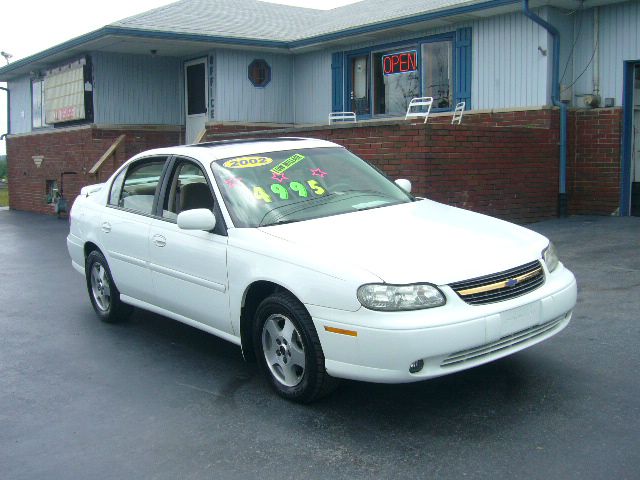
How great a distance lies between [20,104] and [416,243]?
70.5 feet

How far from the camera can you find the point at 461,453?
3869mm

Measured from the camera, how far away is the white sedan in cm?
416

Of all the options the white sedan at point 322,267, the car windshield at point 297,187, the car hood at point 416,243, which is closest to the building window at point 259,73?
the white sedan at point 322,267

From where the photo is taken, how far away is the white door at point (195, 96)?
733 inches

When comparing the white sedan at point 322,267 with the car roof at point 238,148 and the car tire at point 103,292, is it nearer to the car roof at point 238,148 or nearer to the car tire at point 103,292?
the car roof at point 238,148

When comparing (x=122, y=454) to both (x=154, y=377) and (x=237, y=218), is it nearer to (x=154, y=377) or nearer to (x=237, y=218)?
(x=154, y=377)

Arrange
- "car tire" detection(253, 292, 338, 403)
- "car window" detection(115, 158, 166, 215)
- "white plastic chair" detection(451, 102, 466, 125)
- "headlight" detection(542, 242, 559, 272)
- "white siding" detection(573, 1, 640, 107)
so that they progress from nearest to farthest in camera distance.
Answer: "car tire" detection(253, 292, 338, 403) < "headlight" detection(542, 242, 559, 272) < "car window" detection(115, 158, 166, 215) < "white siding" detection(573, 1, 640, 107) < "white plastic chair" detection(451, 102, 466, 125)

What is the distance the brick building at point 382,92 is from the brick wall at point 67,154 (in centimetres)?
5

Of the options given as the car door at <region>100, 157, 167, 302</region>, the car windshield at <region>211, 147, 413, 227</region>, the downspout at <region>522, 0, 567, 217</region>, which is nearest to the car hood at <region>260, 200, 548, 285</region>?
the car windshield at <region>211, 147, 413, 227</region>

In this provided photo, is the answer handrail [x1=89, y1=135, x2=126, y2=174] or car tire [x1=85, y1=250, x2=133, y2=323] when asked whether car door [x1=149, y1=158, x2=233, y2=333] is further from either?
handrail [x1=89, y1=135, x2=126, y2=174]

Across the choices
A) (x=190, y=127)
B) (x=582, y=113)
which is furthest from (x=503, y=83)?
(x=190, y=127)

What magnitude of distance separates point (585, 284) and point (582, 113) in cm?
654

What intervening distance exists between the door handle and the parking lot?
86 cm

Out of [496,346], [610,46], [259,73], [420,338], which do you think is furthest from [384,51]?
[420,338]
